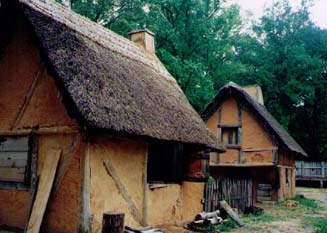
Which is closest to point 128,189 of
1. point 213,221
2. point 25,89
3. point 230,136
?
point 213,221

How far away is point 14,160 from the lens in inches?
352

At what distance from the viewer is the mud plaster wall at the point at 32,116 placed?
784 cm

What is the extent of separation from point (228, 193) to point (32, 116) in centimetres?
767

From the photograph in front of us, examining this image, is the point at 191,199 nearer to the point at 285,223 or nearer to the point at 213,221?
the point at 213,221

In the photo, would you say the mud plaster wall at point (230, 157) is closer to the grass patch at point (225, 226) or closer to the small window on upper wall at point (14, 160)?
the grass patch at point (225, 226)

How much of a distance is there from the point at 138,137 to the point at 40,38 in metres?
3.04

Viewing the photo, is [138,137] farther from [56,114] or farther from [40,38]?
[40,38]

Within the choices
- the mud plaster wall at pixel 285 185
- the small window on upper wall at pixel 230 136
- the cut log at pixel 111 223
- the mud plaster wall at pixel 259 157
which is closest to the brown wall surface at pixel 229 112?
the small window on upper wall at pixel 230 136

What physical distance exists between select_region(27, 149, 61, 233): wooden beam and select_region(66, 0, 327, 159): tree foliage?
14.2m

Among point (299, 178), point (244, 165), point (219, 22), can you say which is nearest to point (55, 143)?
point (244, 165)

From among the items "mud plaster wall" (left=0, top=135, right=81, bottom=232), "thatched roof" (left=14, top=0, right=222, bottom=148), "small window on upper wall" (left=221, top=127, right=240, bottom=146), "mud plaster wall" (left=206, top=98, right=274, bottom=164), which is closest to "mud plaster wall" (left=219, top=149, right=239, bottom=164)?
"mud plaster wall" (left=206, top=98, right=274, bottom=164)

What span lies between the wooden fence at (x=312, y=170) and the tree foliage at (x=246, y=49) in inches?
139

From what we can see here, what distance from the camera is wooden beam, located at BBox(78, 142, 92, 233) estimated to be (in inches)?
295

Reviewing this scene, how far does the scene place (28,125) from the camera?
8.75 meters
